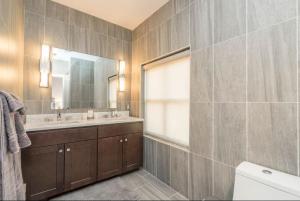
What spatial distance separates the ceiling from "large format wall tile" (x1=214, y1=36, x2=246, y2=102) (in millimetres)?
1232

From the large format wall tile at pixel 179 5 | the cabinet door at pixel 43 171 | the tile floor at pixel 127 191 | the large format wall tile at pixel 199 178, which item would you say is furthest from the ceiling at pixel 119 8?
the tile floor at pixel 127 191

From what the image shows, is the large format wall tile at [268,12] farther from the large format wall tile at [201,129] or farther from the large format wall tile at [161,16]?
the large format wall tile at [161,16]

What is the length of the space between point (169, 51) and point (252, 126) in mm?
1335

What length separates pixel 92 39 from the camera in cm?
246

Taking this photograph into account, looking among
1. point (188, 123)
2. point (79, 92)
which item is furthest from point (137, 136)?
point (79, 92)

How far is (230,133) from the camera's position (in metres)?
1.36

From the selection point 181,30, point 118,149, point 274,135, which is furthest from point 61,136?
point 274,135

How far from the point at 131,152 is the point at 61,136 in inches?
40.3

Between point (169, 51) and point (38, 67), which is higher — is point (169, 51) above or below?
above

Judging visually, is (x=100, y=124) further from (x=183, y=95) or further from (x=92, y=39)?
(x=92, y=39)

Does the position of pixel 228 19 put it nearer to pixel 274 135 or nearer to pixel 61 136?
pixel 274 135

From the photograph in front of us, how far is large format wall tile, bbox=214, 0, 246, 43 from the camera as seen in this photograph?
129 centimetres

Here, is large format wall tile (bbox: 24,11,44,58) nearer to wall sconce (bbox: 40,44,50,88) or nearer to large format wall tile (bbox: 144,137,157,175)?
wall sconce (bbox: 40,44,50,88)

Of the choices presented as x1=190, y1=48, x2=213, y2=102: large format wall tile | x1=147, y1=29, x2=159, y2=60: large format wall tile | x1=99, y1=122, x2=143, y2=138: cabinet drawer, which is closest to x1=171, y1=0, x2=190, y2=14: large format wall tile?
x1=147, y1=29, x2=159, y2=60: large format wall tile
